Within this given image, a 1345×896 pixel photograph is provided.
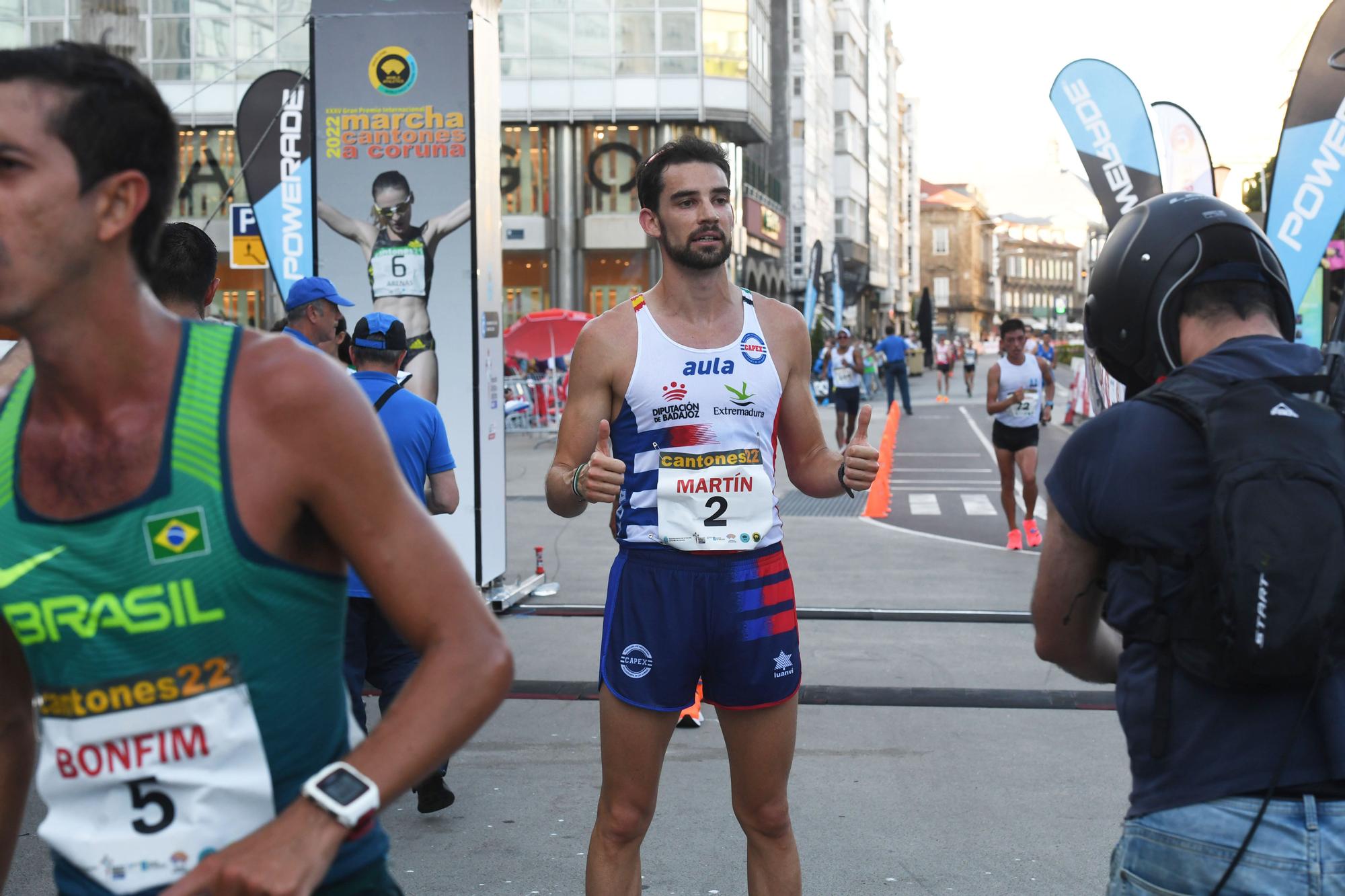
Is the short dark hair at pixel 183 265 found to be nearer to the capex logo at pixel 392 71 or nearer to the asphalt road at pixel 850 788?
the asphalt road at pixel 850 788

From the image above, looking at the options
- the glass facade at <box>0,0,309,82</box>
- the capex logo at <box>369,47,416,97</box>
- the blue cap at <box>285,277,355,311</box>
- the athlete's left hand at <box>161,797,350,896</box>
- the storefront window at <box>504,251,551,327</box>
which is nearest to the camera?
the athlete's left hand at <box>161,797,350,896</box>

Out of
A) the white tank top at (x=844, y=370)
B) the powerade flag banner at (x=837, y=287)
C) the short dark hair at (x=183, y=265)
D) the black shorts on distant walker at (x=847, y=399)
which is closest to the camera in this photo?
the short dark hair at (x=183, y=265)

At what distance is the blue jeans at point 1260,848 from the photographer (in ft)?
6.37

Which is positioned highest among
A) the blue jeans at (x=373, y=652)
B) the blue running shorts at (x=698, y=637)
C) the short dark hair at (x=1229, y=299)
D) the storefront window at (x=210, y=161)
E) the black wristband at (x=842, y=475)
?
the storefront window at (x=210, y=161)

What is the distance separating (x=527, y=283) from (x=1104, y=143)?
35085 millimetres

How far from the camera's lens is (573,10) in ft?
138

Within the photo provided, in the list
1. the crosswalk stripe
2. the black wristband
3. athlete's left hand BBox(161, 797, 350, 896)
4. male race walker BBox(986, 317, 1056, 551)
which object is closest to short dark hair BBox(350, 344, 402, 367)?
the black wristband

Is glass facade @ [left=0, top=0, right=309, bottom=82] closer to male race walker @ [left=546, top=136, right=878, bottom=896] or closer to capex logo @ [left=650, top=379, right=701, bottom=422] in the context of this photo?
male race walker @ [left=546, top=136, right=878, bottom=896]

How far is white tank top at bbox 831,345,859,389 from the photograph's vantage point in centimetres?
2055

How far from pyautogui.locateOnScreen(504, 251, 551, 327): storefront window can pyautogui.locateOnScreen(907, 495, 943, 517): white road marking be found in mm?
29154

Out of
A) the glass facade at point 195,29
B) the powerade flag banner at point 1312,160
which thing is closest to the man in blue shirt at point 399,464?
the powerade flag banner at point 1312,160

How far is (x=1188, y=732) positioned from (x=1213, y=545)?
298mm

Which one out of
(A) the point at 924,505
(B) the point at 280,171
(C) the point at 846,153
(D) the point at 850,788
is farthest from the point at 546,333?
(C) the point at 846,153

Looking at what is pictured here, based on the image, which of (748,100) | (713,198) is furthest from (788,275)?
(713,198)
